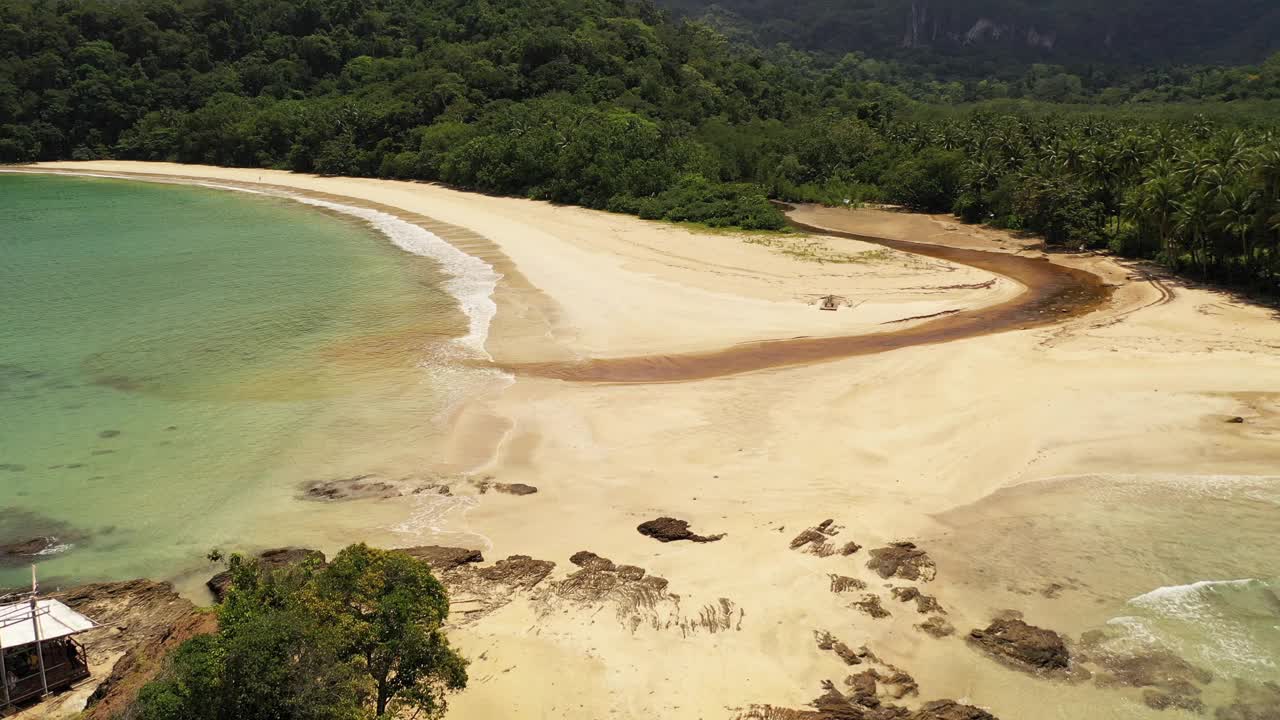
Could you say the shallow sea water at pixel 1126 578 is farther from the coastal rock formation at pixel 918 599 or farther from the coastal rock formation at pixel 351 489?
the coastal rock formation at pixel 351 489

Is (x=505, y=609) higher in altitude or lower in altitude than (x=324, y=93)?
lower

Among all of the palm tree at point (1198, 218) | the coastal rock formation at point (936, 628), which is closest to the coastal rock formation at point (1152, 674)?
the coastal rock formation at point (936, 628)

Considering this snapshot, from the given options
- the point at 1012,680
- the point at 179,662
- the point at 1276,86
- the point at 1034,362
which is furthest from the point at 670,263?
the point at 1276,86

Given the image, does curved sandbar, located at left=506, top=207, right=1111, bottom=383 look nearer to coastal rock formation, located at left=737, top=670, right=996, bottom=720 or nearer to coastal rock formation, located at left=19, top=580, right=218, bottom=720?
coastal rock formation, located at left=19, top=580, right=218, bottom=720

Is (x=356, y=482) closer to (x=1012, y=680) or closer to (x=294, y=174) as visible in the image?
(x=1012, y=680)

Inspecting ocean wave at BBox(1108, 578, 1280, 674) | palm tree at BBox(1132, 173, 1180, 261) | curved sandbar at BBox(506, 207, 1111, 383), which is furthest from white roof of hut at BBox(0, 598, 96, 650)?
palm tree at BBox(1132, 173, 1180, 261)

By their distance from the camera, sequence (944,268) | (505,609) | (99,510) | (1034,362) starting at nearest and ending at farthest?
(505,609) → (99,510) → (1034,362) → (944,268)

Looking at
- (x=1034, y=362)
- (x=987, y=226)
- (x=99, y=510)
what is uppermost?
(x=987, y=226)
